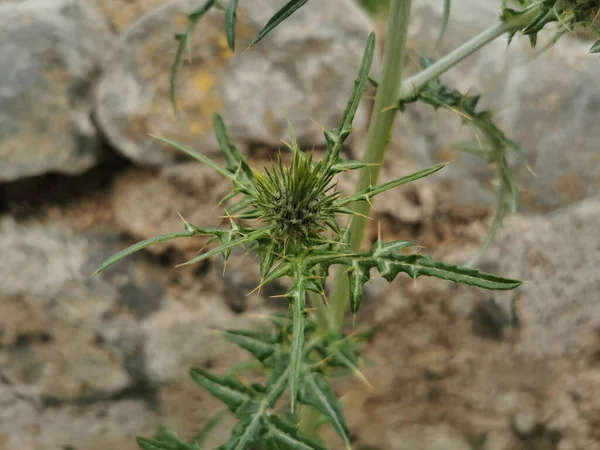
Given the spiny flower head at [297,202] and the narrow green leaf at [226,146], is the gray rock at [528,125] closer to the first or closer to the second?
the narrow green leaf at [226,146]

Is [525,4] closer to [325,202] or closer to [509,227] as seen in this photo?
[325,202]

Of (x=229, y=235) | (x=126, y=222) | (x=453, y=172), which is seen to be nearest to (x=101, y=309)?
(x=126, y=222)

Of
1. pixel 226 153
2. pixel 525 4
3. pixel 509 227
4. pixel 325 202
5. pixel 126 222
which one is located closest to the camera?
pixel 325 202

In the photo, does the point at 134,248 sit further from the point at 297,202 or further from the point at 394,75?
the point at 394,75

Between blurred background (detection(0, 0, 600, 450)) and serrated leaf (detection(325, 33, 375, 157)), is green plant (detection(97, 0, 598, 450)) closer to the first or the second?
serrated leaf (detection(325, 33, 375, 157))

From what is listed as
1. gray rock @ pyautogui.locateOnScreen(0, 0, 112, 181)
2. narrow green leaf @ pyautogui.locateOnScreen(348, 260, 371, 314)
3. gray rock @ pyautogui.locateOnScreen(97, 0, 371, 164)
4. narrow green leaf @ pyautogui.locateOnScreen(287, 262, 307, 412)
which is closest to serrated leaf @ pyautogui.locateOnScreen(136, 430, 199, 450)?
narrow green leaf @ pyautogui.locateOnScreen(287, 262, 307, 412)
